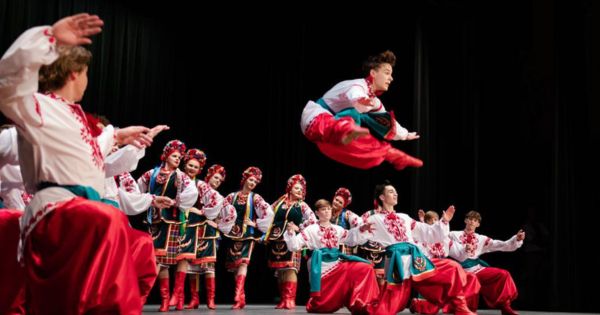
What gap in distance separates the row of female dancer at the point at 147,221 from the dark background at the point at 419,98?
1341mm

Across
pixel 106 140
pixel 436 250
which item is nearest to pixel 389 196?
pixel 436 250

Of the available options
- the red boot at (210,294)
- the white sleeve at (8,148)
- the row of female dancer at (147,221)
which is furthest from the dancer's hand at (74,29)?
the red boot at (210,294)

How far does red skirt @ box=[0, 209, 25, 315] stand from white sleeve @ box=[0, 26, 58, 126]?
1112 mm

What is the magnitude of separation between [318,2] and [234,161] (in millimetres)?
2467

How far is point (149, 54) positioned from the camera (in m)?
8.17

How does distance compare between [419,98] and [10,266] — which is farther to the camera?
[419,98]

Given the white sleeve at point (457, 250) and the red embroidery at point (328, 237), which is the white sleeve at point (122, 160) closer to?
the red embroidery at point (328, 237)

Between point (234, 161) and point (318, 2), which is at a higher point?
point (318, 2)

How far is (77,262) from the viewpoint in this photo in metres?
2.06

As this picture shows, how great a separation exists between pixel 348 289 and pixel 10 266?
3602 mm

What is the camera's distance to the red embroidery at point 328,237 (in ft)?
21.6

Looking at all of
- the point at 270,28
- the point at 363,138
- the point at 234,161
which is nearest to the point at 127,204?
the point at 363,138

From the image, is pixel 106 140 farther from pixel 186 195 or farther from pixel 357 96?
pixel 186 195

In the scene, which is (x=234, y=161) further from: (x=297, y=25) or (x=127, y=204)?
(x=127, y=204)
